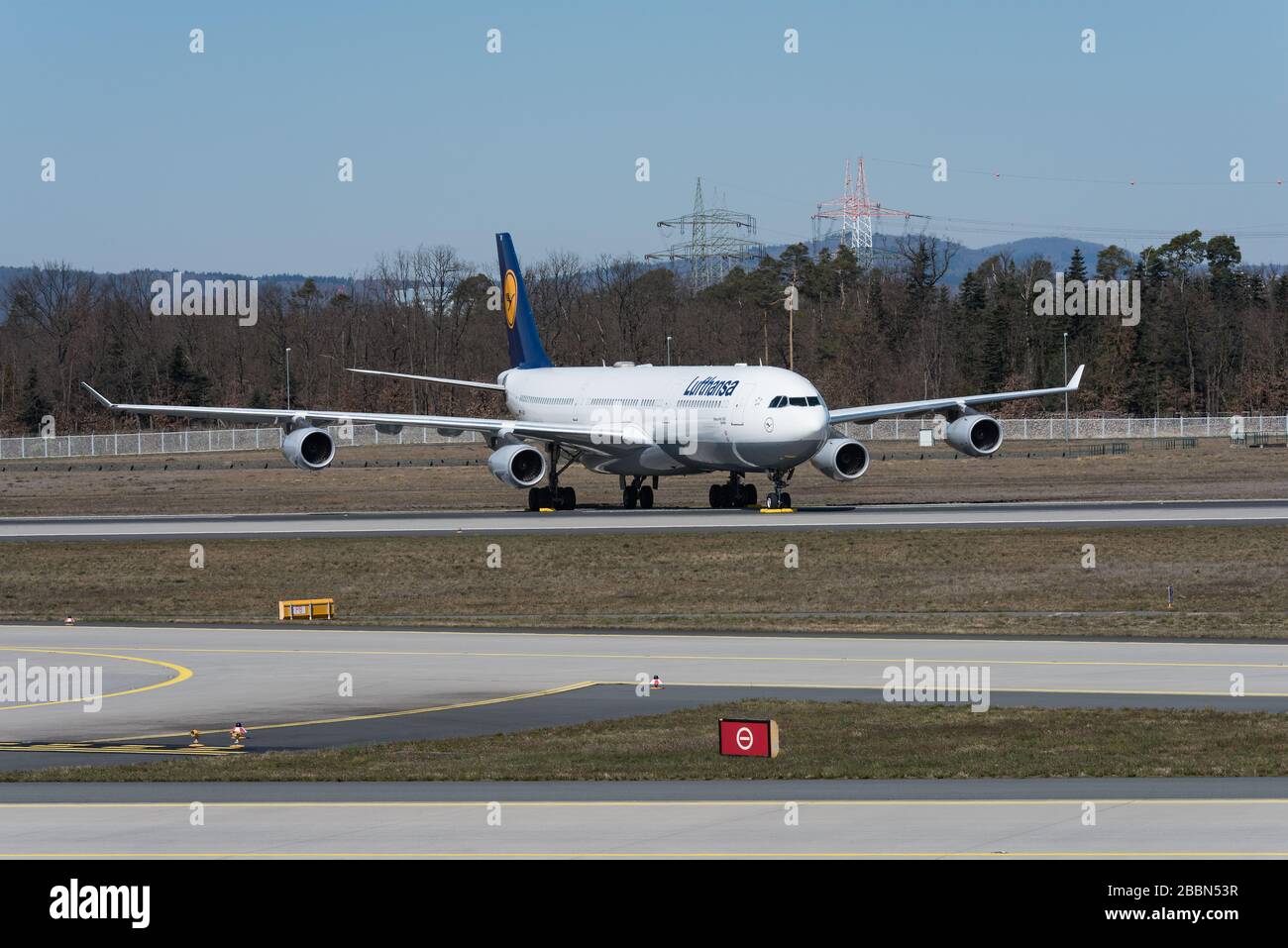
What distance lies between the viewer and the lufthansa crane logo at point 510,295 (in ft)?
254

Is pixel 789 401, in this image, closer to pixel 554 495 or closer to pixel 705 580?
pixel 705 580

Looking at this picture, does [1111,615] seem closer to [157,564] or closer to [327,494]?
[157,564]

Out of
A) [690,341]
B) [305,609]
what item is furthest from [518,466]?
[690,341]

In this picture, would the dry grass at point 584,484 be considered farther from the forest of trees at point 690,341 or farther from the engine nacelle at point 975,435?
the forest of trees at point 690,341

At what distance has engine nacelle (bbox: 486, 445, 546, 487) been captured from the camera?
6381 cm

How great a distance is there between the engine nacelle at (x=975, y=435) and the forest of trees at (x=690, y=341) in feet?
281

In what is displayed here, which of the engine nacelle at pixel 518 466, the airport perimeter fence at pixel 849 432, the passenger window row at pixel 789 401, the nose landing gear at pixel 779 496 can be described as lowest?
the nose landing gear at pixel 779 496

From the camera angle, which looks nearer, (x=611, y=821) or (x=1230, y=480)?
(x=611, y=821)

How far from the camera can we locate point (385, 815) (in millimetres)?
18734

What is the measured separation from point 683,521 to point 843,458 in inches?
289

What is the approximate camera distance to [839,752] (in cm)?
2284

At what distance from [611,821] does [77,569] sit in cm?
4062

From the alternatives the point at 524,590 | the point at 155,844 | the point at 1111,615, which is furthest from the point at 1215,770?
the point at 524,590

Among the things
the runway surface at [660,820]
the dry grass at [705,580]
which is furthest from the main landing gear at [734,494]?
the runway surface at [660,820]
